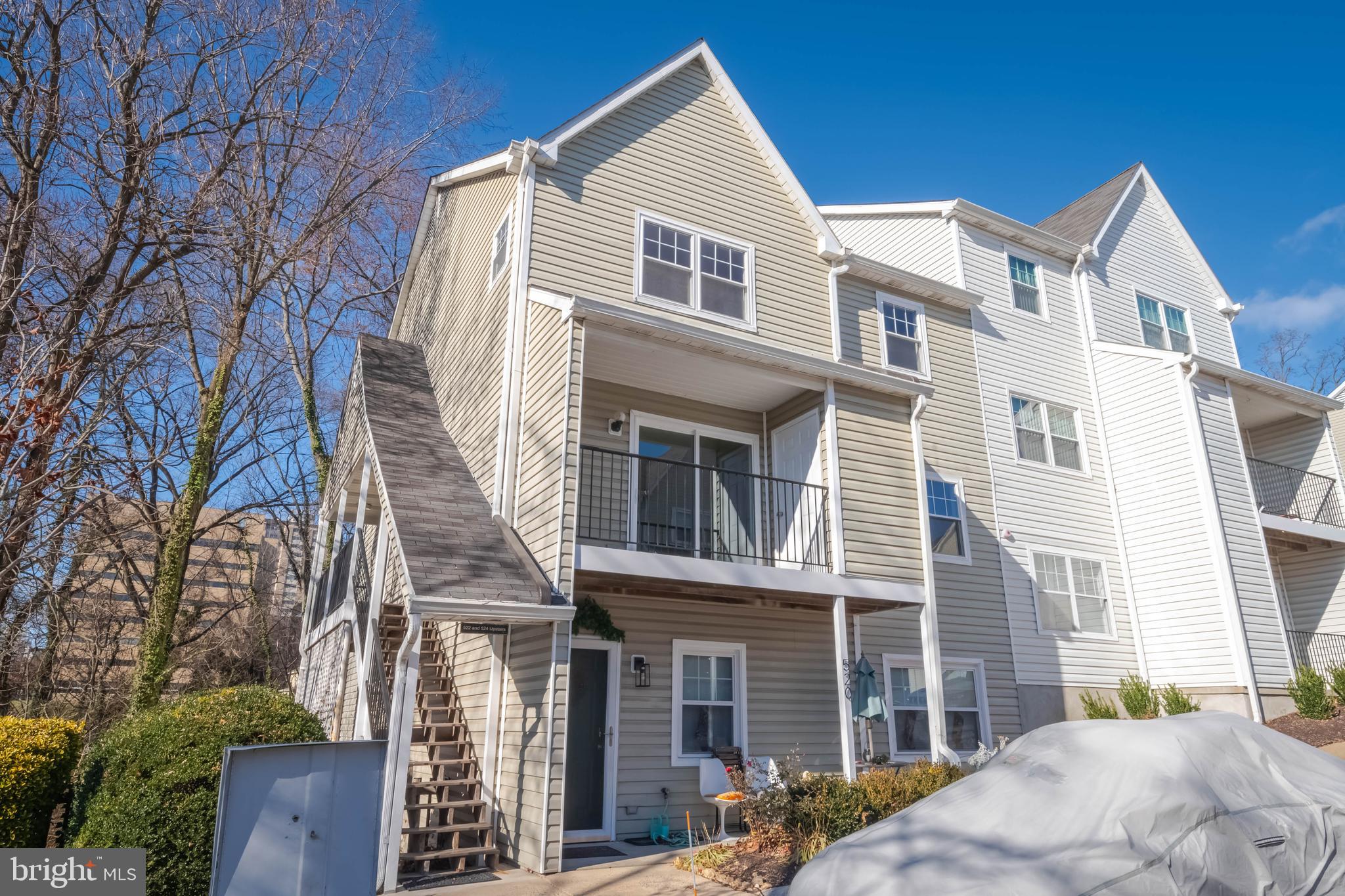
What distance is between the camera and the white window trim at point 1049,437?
47.8 feet

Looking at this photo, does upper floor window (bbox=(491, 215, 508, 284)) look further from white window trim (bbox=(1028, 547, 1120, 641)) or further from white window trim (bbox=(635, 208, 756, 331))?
white window trim (bbox=(1028, 547, 1120, 641))

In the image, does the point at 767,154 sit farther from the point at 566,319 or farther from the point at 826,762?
the point at 826,762

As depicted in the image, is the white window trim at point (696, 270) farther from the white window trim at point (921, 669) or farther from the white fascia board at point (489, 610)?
the white window trim at point (921, 669)

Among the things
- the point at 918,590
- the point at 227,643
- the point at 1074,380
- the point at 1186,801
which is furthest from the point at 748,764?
the point at 227,643

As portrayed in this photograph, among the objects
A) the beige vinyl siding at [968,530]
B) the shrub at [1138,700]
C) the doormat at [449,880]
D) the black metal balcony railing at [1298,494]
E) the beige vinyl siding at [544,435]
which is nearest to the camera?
the doormat at [449,880]

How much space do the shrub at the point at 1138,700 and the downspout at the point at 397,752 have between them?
35.6ft

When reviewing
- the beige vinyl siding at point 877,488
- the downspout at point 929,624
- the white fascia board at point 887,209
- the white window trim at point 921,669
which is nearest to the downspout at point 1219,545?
the white window trim at point 921,669

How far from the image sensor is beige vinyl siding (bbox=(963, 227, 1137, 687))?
13422mm

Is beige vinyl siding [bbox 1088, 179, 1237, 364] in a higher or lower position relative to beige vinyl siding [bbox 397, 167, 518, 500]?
higher

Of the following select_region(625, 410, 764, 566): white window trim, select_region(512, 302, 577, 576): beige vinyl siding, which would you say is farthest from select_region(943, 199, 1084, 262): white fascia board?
select_region(512, 302, 577, 576): beige vinyl siding

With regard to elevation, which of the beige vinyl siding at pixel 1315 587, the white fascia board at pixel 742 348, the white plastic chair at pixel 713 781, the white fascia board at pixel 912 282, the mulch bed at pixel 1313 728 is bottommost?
the white plastic chair at pixel 713 781

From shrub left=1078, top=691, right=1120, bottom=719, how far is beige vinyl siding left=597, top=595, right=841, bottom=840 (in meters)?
4.20

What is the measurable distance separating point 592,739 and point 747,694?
6.96 ft

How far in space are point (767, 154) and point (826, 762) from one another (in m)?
9.30
